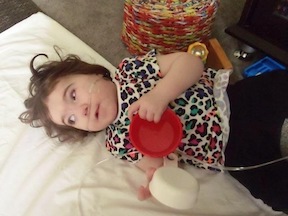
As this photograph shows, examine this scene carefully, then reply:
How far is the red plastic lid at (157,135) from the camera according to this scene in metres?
0.85

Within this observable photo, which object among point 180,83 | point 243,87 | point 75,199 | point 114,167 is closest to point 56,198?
point 75,199

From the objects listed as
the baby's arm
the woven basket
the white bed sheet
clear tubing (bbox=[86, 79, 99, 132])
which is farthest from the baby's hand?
the woven basket

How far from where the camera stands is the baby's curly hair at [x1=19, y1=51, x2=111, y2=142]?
1.01 m

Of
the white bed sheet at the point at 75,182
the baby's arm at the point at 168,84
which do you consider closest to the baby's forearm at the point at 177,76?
the baby's arm at the point at 168,84

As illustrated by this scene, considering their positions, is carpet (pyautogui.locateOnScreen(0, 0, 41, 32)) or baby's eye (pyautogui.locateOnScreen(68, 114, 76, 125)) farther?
→ carpet (pyautogui.locateOnScreen(0, 0, 41, 32))

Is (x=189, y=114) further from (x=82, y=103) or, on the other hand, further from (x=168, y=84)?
(x=82, y=103)

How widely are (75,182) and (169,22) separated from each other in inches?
22.4

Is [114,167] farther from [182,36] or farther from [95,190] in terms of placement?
[182,36]

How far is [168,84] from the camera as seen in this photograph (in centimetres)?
93

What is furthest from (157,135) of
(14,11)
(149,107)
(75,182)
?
(14,11)

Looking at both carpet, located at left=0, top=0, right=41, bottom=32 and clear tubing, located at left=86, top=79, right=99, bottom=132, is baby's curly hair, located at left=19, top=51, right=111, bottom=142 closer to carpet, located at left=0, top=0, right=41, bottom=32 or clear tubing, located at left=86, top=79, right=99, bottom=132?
clear tubing, located at left=86, top=79, right=99, bottom=132

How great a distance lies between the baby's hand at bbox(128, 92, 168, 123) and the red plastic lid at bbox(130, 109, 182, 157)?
16 millimetres

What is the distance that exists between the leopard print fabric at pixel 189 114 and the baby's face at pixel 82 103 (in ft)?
0.11

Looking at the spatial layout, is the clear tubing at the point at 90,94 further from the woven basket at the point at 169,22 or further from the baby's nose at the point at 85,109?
the woven basket at the point at 169,22
